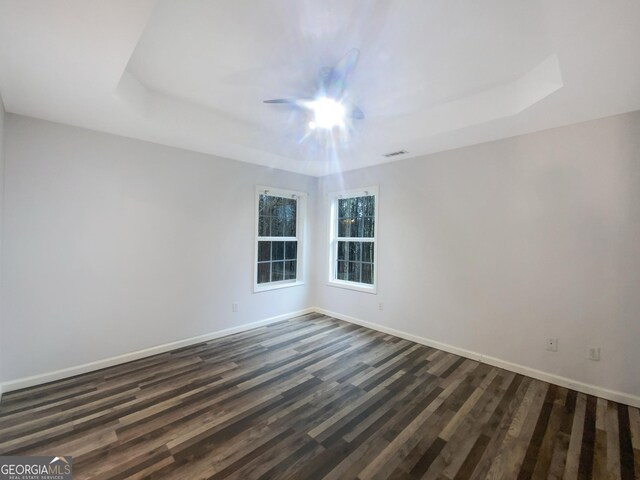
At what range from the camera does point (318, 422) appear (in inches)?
81.2

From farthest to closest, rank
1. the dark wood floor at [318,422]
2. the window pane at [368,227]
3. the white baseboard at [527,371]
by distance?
the window pane at [368,227], the white baseboard at [527,371], the dark wood floor at [318,422]

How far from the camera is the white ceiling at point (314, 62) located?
1475 mm

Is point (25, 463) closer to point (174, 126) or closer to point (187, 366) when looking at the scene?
point (187, 366)

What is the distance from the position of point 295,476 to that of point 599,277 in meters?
2.96

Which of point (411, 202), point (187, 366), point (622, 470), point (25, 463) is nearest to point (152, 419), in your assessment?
point (25, 463)

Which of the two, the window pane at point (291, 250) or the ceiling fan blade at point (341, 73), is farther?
the window pane at point (291, 250)

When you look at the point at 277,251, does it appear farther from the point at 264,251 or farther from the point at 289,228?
the point at 289,228

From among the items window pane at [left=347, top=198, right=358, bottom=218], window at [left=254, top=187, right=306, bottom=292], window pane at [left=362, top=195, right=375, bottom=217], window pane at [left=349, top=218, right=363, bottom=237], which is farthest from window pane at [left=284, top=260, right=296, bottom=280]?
window pane at [left=362, top=195, right=375, bottom=217]

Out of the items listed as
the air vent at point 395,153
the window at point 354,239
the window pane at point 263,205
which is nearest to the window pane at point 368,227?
the window at point 354,239

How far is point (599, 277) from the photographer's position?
243 cm

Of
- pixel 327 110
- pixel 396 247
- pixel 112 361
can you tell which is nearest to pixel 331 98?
pixel 327 110

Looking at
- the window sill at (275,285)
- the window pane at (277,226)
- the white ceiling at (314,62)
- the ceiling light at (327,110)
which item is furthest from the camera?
the window pane at (277,226)

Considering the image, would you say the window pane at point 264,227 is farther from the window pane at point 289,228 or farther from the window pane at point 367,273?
the window pane at point 367,273

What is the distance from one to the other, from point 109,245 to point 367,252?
3320 mm
